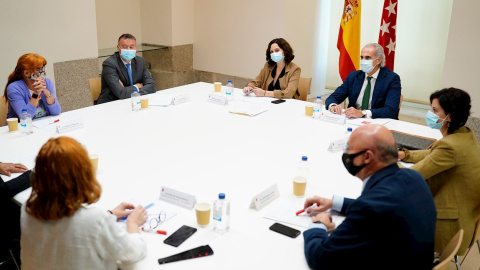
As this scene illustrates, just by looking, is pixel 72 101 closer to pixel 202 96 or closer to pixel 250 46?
pixel 202 96

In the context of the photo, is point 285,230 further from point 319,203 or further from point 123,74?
point 123,74

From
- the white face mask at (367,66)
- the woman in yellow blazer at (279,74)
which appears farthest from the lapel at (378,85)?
the woman in yellow blazer at (279,74)

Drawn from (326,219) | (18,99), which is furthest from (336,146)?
(18,99)

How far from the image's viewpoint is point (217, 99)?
4.34 metres

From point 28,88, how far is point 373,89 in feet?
10.1

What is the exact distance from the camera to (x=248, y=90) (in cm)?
472

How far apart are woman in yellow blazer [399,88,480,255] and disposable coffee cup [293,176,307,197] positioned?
0.68m

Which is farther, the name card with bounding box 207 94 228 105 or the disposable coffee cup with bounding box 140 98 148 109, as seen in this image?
the name card with bounding box 207 94 228 105

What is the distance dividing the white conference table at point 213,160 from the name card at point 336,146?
0.04m

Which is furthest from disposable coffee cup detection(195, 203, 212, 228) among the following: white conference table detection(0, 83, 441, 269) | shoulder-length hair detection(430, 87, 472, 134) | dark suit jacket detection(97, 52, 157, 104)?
dark suit jacket detection(97, 52, 157, 104)

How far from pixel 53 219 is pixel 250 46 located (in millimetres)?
5531

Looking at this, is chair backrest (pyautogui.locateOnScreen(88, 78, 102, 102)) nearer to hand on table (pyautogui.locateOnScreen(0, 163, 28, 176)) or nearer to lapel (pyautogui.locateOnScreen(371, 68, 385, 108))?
hand on table (pyautogui.locateOnScreen(0, 163, 28, 176))

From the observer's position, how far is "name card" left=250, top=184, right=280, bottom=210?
227 centimetres

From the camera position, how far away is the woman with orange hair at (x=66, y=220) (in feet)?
5.43
